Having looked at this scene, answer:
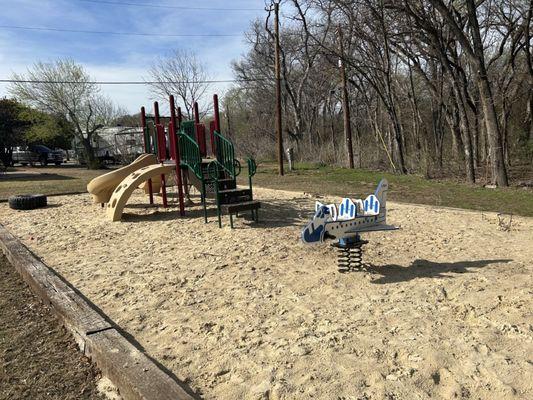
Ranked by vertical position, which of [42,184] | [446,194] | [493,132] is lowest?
[446,194]

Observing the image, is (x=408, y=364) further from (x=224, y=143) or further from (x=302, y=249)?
(x=224, y=143)

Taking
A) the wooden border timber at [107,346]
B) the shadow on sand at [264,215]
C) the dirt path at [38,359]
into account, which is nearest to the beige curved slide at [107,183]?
the shadow on sand at [264,215]

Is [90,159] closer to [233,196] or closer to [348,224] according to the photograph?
[233,196]

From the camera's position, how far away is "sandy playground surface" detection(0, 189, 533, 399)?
100 inches

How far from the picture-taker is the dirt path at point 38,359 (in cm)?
263

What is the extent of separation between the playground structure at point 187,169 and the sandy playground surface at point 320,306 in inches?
26.8

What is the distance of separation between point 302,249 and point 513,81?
19.4 m

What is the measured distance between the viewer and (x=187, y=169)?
8.75m

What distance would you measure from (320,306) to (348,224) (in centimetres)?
95

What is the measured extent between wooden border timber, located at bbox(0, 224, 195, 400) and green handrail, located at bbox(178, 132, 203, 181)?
3652mm

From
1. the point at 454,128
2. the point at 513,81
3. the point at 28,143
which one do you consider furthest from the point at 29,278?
the point at 28,143

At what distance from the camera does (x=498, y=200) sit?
9523 mm

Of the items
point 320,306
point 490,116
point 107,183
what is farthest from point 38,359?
point 490,116

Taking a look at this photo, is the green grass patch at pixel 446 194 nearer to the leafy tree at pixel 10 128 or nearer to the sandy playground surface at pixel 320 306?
the sandy playground surface at pixel 320 306
